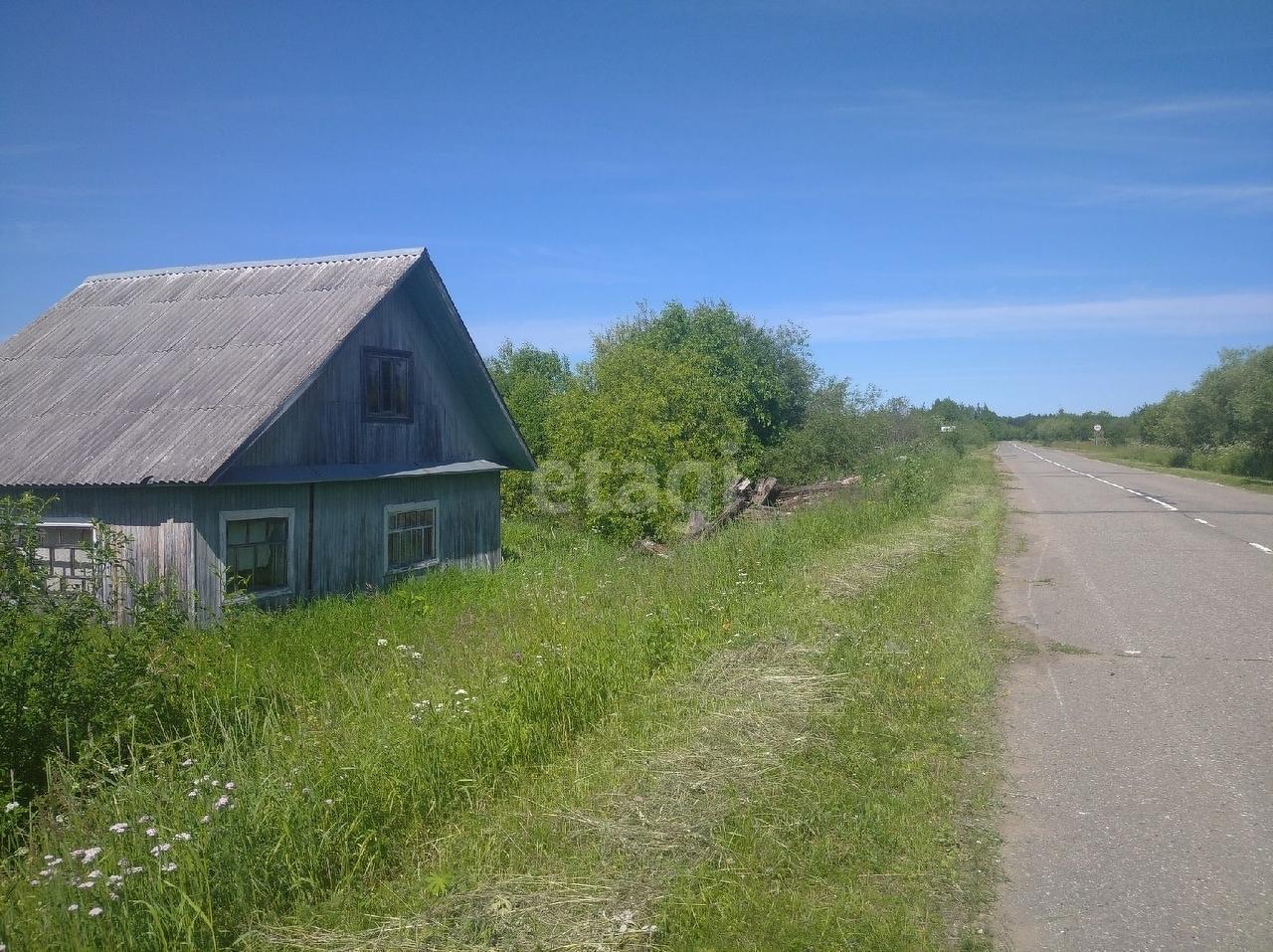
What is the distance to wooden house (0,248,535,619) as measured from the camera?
11.6 meters

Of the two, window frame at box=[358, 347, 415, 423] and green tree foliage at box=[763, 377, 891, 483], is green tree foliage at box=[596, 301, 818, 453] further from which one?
window frame at box=[358, 347, 415, 423]

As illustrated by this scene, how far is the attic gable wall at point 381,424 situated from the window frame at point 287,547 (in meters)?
0.68

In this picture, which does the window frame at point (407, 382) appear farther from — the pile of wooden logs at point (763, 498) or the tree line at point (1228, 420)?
the tree line at point (1228, 420)

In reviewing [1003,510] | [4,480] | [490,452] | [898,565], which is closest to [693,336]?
[1003,510]

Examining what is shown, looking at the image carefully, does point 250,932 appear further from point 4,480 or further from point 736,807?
point 4,480

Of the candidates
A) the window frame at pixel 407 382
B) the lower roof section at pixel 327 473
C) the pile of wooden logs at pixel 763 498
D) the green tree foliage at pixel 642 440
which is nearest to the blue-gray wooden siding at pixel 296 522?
the lower roof section at pixel 327 473

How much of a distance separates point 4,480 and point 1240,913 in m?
13.5

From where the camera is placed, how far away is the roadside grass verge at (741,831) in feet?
12.5

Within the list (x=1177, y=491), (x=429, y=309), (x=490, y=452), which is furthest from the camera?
(x=1177, y=491)

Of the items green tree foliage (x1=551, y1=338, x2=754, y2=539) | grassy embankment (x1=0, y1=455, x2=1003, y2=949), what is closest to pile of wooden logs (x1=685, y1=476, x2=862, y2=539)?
green tree foliage (x1=551, y1=338, x2=754, y2=539)

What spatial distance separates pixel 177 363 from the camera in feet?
45.1

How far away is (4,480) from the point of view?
11.7 metres

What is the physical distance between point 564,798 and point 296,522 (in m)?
9.23

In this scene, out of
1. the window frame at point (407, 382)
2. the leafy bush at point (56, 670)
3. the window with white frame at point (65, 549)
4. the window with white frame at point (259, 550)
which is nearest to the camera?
the leafy bush at point (56, 670)
